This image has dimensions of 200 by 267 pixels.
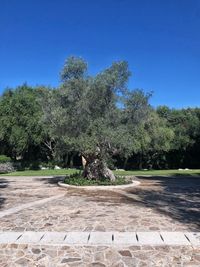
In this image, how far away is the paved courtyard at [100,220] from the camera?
6.54 m

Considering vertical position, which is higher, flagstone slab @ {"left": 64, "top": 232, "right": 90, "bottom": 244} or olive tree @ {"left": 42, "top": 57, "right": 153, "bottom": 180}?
olive tree @ {"left": 42, "top": 57, "right": 153, "bottom": 180}

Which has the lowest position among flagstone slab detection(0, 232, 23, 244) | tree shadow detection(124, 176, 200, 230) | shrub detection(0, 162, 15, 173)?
flagstone slab detection(0, 232, 23, 244)

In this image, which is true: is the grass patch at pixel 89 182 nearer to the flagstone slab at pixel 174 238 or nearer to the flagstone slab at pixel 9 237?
the flagstone slab at pixel 9 237

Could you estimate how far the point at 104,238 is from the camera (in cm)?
777

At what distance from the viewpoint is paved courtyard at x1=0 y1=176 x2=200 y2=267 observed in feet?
21.5

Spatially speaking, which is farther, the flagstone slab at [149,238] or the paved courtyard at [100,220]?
the flagstone slab at [149,238]

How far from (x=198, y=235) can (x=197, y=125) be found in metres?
32.9

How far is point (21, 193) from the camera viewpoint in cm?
1559

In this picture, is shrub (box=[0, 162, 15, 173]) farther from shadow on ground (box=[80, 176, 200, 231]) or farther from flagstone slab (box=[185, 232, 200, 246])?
flagstone slab (box=[185, 232, 200, 246])

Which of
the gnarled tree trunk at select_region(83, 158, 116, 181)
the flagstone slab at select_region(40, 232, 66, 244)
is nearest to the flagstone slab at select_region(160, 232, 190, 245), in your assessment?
the flagstone slab at select_region(40, 232, 66, 244)

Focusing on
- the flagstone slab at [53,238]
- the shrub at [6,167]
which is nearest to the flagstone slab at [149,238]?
the flagstone slab at [53,238]

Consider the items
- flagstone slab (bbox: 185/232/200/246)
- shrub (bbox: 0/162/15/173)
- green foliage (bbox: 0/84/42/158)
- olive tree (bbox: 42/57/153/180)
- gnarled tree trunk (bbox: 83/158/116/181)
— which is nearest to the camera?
flagstone slab (bbox: 185/232/200/246)

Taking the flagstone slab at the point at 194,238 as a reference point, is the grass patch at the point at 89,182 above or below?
above

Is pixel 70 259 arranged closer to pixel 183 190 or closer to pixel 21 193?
pixel 21 193
